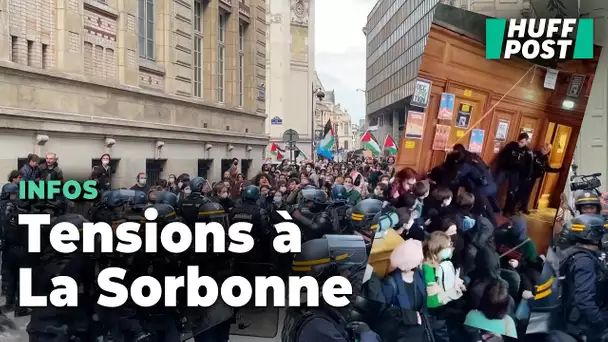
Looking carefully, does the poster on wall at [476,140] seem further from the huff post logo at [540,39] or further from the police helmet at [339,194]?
the police helmet at [339,194]

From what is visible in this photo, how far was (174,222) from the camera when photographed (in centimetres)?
557

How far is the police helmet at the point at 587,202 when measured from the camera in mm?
4269

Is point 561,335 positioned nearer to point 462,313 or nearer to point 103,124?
point 462,313

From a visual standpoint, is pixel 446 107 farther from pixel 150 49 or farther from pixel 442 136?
pixel 150 49

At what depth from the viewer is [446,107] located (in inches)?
152

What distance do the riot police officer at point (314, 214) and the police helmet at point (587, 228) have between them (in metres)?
2.89

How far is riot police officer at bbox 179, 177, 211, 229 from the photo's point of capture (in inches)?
275

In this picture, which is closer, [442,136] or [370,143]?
[442,136]

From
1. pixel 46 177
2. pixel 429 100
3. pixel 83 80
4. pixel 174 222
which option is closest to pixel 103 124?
pixel 83 80

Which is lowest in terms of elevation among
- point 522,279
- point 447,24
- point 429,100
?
point 522,279

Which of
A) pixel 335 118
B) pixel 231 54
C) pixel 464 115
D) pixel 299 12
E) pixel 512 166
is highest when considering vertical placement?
pixel 299 12

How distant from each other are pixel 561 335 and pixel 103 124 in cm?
827

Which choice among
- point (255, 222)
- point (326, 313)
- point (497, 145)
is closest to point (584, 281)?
point (497, 145)

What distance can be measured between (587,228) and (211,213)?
11.7 ft
